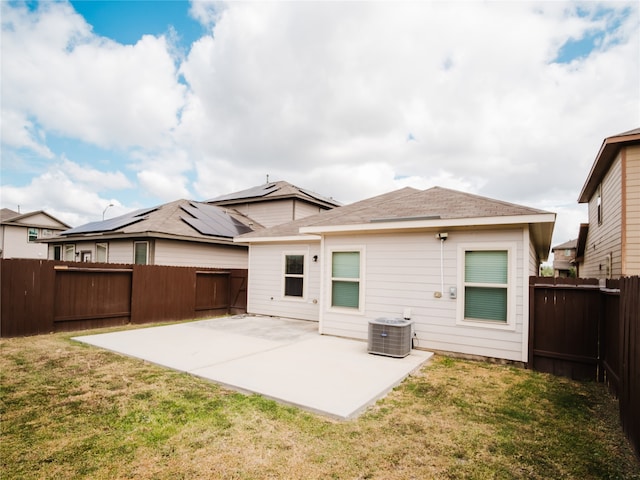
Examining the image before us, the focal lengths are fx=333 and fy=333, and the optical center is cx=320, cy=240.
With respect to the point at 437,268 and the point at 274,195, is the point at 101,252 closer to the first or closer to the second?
the point at 274,195

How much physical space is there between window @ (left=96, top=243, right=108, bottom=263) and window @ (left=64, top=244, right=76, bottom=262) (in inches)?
82.8

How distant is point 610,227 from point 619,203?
1.37 metres

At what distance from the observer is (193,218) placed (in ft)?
46.3

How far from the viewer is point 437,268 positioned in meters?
6.57

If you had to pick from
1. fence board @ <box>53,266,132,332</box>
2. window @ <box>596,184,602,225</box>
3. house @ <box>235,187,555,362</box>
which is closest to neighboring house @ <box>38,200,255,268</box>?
fence board @ <box>53,266,132,332</box>

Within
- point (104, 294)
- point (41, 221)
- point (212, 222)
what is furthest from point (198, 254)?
point (41, 221)

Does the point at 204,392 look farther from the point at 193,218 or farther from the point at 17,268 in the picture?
the point at 193,218

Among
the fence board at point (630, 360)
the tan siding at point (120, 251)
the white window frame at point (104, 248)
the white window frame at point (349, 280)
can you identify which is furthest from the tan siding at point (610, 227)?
the white window frame at point (104, 248)

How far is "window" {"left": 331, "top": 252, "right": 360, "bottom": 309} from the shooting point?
7613mm

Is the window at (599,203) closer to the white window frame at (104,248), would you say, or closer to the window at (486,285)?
the window at (486,285)

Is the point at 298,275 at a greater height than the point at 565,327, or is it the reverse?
the point at 298,275

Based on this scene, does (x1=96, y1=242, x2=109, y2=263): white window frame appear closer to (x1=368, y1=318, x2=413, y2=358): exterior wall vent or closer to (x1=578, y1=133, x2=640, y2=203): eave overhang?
(x1=368, y1=318, x2=413, y2=358): exterior wall vent

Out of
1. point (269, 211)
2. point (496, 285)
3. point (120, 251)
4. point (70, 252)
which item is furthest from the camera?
point (269, 211)

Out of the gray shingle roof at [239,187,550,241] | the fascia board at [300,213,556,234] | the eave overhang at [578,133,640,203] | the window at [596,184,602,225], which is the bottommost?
the fascia board at [300,213,556,234]
